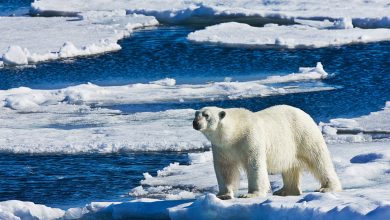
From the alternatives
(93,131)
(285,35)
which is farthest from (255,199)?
(285,35)

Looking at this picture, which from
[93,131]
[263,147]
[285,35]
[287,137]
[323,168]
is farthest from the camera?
[285,35]

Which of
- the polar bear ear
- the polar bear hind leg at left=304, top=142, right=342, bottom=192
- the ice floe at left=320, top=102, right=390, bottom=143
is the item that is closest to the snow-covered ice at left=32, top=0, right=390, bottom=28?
the ice floe at left=320, top=102, right=390, bottom=143

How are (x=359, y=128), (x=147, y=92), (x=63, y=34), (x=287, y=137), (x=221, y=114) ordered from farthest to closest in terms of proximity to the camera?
1. (x=63, y=34)
2. (x=147, y=92)
3. (x=359, y=128)
4. (x=287, y=137)
5. (x=221, y=114)

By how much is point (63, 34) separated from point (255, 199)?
1492 centimetres

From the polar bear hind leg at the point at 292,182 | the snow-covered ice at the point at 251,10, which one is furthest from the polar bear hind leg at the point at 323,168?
the snow-covered ice at the point at 251,10

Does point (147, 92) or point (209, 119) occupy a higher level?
point (209, 119)

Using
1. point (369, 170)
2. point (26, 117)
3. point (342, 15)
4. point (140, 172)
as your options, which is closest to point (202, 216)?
point (369, 170)

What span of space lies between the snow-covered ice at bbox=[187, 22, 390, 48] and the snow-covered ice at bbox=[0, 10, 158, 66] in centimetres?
198

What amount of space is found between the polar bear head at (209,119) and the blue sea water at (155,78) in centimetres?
245

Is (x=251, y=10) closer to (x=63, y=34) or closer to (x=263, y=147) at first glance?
(x=63, y=34)

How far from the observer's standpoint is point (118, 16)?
23359mm

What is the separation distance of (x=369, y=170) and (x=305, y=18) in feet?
42.8

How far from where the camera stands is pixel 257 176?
6.68m

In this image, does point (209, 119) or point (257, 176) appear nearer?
point (209, 119)
